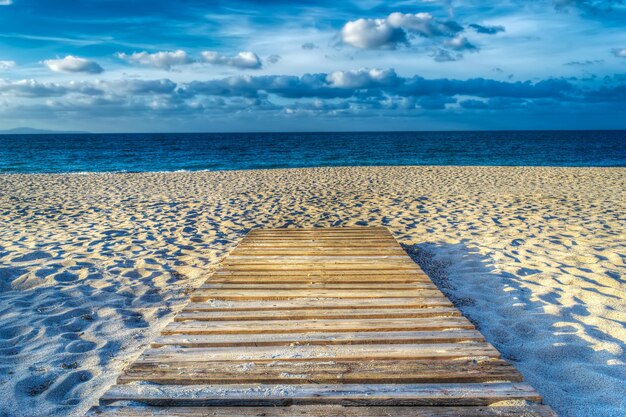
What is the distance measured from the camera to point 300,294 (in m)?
3.38

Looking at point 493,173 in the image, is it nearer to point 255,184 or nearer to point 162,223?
point 255,184

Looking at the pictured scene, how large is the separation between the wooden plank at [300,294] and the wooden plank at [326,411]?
1.38 m

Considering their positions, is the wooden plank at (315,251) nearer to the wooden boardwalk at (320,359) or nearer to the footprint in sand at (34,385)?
the wooden boardwalk at (320,359)

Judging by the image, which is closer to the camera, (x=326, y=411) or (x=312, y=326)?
(x=326, y=411)

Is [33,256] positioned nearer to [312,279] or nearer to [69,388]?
[69,388]

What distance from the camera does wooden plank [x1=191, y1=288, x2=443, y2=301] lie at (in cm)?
329

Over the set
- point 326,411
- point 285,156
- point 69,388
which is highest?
point 285,156

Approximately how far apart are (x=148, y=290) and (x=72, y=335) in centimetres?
107

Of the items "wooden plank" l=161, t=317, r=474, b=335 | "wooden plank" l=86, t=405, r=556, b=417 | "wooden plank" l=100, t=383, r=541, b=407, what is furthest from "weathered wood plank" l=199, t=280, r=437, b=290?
"wooden plank" l=86, t=405, r=556, b=417

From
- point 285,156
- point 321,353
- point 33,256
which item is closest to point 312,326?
point 321,353

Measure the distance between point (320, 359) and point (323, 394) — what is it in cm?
32

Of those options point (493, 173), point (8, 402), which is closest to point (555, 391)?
point (8, 402)

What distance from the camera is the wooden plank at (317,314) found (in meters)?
2.88

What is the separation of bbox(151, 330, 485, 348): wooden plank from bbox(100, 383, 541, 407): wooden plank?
1.41 ft
